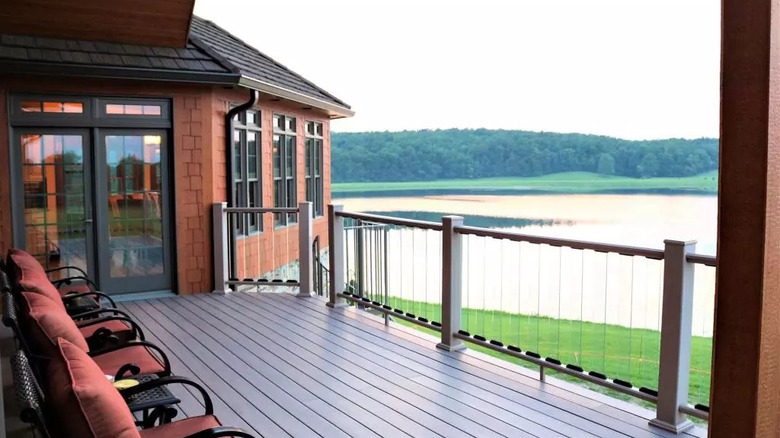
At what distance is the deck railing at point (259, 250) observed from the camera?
7688mm

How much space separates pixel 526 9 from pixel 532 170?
1067 centimetres

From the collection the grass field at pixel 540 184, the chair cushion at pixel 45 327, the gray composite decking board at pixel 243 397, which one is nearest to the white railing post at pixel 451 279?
the gray composite decking board at pixel 243 397

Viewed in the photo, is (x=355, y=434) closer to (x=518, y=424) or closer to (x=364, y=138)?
(x=518, y=424)

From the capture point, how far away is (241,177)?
9.68 m

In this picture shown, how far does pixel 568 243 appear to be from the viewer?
4.27m

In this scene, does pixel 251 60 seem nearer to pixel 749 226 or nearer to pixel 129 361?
pixel 129 361

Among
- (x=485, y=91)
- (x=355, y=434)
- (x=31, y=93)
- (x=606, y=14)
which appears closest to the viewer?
(x=355, y=434)

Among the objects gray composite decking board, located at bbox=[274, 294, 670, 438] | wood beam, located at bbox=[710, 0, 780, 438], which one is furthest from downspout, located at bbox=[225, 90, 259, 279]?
wood beam, located at bbox=[710, 0, 780, 438]

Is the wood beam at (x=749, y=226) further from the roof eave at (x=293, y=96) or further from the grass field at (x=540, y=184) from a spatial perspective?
the grass field at (x=540, y=184)

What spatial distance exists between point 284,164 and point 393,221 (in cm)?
587

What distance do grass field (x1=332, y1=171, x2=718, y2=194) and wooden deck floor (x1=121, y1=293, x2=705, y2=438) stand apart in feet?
57.2

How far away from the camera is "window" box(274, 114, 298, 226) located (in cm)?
1110

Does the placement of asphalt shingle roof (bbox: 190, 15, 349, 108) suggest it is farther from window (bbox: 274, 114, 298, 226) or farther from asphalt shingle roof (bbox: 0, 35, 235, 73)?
asphalt shingle roof (bbox: 0, 35, 235, 73)

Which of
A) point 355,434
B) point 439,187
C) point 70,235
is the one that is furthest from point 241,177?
point 439,187
